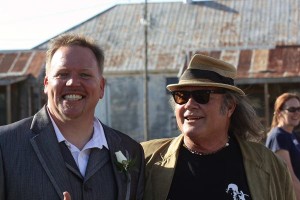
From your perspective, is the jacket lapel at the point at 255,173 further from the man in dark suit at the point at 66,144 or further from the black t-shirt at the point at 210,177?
the man in dark suit at the point at 66,144

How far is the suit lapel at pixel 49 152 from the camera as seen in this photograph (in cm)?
350

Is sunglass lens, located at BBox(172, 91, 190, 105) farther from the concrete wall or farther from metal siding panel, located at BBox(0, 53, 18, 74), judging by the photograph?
the concrete wall

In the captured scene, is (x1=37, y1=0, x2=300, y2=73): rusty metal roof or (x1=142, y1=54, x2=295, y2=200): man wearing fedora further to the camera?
(x1=37, y1=0, x2=300, y2=73): rusty metal roof

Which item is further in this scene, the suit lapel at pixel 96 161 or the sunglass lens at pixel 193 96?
the sunglass lens at pixel 193 96

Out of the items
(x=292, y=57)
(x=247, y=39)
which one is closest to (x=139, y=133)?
(x=247, y=39)

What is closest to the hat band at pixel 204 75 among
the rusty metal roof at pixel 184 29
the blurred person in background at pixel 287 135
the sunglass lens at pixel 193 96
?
the sunglass lens at pixel 193 96

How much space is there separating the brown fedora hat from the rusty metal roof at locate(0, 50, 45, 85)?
17.9 meters

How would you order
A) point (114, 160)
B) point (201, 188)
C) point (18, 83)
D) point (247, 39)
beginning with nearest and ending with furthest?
point (114, 160)
point (201, 188)
point (18, 83)
point (247, 39)

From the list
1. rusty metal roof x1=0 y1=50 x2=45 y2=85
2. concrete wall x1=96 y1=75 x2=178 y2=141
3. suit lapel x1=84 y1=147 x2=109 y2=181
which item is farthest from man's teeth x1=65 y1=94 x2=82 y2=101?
concrete wall x1=96 y1=75 x2=178 y2=141

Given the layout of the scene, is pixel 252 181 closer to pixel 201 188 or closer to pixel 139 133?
pixel 201 188

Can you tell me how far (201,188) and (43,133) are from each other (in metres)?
1.08

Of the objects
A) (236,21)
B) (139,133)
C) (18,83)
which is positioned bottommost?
(139,133)

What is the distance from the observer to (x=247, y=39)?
34.8 m

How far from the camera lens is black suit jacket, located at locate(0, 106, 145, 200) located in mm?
3416
